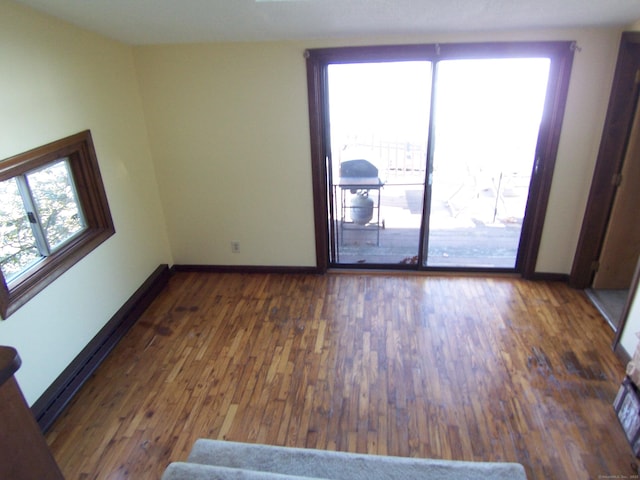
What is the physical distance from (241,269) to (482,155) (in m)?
2.66

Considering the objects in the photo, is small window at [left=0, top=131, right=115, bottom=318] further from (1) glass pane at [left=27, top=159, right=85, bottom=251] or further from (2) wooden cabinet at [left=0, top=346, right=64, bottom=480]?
(2) wooden cabinet at [left=0, top=346, right=64, bottom=480]

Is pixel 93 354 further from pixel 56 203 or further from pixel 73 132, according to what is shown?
pixel 73 132

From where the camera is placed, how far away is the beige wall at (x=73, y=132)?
89.0 inches

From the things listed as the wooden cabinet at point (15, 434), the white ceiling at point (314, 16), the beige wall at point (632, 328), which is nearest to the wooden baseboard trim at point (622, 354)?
the beige wall at point (632, 328)

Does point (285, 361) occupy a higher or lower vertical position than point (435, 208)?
lower

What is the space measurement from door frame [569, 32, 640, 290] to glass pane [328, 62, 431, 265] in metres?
1.40

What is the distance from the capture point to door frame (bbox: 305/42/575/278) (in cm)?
310

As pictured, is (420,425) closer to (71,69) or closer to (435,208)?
(435,208)

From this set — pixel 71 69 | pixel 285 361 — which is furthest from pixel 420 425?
pixel 71 69

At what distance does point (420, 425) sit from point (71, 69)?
328 cm

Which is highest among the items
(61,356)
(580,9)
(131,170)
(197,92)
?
(580,9)

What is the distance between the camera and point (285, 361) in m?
2.93

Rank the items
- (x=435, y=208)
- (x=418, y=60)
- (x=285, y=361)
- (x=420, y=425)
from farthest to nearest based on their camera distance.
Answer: (x=435, y=208), (x=418, y=60), (x=285, y=361), (x=420, y=425)

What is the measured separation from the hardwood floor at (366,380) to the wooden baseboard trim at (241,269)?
357 millimetres
